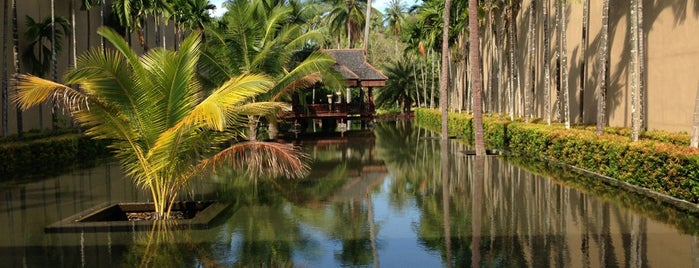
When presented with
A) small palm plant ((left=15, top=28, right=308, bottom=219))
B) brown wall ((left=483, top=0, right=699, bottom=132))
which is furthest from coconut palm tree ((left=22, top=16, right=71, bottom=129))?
brown wall ((left=483, top=0, right=699, bottom=132))

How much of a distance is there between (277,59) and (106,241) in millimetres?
17882

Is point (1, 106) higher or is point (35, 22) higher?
point (35, 22)

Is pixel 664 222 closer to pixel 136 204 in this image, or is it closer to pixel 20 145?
pixel 136 204

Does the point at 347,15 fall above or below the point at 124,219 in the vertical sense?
above

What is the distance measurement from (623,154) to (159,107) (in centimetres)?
932

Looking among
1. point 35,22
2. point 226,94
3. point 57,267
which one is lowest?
point 57,267

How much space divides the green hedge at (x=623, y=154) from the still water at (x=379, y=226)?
20.0 inches

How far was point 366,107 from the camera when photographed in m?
38.8

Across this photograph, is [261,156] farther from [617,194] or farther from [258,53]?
[258,53]

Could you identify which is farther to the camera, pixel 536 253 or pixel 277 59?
pixel 277 59

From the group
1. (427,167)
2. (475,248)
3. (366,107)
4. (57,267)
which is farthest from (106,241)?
(366,107)

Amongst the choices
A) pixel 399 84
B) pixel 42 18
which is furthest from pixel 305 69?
pixel 399 84

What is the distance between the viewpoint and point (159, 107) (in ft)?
33.5

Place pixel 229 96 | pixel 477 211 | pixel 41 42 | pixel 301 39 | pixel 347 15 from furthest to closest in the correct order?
pixel 347 15, pixel 301 39, pixel 41 42, pixel 477 211, pixel 229 96
